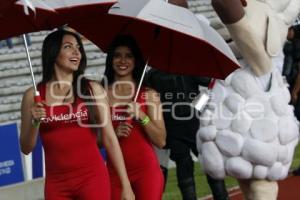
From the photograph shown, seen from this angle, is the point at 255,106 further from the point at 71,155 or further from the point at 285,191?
the point at 285,191

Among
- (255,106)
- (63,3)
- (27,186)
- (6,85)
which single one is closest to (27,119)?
(63,3)

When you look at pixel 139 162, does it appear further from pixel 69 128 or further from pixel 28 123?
pixel 28 123

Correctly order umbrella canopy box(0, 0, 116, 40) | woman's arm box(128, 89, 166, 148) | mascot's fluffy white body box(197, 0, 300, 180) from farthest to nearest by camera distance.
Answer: mascot's fluffy white body box(197, 0, 300, 180), woman's arm box(128, 89, 166, 148), umbrella canopy box(0, 0, 116, 40)

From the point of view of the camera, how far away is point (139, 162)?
6074 mm

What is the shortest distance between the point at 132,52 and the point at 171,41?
36 centimetres

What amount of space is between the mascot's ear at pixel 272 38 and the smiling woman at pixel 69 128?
1.56m

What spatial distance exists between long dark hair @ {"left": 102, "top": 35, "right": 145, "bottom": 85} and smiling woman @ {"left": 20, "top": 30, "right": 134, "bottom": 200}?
499 millimetres

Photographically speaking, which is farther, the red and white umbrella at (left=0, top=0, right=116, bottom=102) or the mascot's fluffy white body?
the mascot's fluffy white body

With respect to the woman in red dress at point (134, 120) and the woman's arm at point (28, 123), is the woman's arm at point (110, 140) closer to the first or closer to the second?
the woman in red dress at point (134, 120)

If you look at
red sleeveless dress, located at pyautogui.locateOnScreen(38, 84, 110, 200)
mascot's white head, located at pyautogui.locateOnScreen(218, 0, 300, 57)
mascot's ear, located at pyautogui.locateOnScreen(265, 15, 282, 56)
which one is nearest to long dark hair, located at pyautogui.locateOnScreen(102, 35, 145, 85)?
red sleeveless dress, located at pyautogui.locateOnScreen(38, 84, 110, 200)

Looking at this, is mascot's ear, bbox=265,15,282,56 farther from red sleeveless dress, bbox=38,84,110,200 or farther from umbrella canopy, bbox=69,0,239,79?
red sleeveless dress, bbox=38,84,110,200

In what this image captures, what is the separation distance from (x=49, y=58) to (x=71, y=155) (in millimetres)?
622

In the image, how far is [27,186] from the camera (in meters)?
9.85

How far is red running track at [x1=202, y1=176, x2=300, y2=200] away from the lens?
9883 mm
